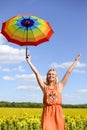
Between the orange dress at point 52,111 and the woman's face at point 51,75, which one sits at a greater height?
the woman's face at point 51,75

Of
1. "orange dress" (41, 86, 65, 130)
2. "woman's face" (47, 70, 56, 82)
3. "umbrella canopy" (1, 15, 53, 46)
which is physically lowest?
"orange dress" (41, 86, 65, 130)

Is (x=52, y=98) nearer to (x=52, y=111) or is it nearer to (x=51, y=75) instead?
(x=52, y=111)

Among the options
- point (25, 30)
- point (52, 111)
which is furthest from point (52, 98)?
point (25, 30)

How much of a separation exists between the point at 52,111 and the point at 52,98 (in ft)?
0.83

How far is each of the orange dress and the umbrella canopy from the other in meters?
1.11

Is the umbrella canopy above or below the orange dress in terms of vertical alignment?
above

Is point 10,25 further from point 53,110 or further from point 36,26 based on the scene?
point 53,110

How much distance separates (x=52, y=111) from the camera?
8.81 meters

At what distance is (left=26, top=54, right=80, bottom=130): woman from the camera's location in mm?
8797

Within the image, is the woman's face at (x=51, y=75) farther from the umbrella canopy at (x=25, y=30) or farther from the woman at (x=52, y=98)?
the umbrella canopy at (x=25, y=30)

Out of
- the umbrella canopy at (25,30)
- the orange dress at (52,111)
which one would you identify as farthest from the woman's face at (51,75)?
the umbrella canopy at (25,30)

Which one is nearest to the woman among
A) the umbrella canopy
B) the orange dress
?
the orange dress

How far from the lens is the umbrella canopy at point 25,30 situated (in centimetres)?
949

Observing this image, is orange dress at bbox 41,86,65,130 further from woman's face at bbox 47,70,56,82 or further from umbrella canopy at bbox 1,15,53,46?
umbrella canopy at bbox 1,15,53,46
